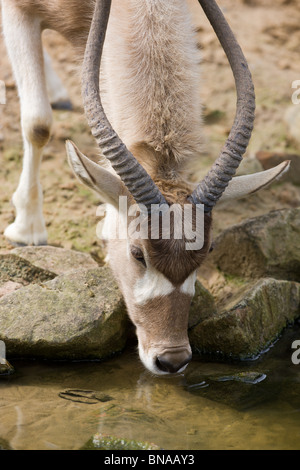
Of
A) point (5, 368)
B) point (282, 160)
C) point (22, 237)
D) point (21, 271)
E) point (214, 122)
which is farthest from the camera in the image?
point (214, 122)

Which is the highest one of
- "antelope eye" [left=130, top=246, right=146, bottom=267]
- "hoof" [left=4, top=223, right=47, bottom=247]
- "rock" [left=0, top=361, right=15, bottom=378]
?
"antelope eye" [left=130, top=246, right=146, bottom=267]

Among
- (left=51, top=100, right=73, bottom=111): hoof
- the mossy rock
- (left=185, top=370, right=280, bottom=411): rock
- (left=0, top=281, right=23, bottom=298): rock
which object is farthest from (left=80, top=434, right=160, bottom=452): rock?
(left=51, top=100, right=73, bottom=111): hoof

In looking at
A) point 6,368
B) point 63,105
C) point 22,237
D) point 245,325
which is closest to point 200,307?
point 245,325

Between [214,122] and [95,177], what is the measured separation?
220 inches

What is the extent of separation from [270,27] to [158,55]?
26.1 ft

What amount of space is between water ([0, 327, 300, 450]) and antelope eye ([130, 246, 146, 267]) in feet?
3.30

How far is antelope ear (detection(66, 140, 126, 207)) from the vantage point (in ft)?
17.5

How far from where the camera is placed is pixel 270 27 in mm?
13391

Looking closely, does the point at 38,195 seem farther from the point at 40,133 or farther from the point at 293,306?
the point at 293,306

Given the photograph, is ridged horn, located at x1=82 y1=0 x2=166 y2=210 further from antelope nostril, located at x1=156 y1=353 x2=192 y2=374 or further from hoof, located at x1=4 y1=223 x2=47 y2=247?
hoof, located at x1=4 y1=223 x2=47 y2=247

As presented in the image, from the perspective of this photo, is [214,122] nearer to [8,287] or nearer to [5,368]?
[8,287]

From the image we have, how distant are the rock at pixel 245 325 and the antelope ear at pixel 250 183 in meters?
1.07

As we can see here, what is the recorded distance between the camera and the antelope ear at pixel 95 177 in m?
5.33

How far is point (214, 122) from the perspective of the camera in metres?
10.8
